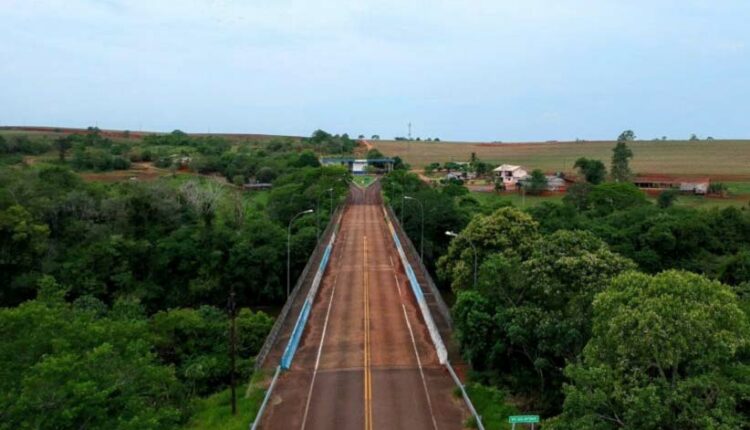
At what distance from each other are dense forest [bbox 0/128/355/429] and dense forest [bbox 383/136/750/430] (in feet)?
38.0

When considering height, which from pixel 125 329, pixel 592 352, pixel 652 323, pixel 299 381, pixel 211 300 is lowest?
pixel 211 300

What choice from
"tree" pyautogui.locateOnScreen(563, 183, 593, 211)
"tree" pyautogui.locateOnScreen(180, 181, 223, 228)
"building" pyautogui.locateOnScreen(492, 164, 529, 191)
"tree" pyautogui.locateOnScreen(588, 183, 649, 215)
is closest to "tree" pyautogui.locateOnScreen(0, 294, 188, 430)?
"tree" pyautogui.locateOnScreen(180, 181, 223, 228)

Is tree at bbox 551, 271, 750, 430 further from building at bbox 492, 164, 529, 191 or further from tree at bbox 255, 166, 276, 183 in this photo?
tree at bbox 255, 166, 276, 183

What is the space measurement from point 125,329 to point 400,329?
14.7 m

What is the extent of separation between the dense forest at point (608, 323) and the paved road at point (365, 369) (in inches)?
105

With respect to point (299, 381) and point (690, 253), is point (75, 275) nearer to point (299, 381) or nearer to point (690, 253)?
point (299, 381)

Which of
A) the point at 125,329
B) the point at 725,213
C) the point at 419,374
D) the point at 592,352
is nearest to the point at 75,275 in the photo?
the point at 125,329

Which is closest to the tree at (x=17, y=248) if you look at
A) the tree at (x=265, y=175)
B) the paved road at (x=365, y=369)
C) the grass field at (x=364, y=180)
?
the paved road at (x=365, y=369)

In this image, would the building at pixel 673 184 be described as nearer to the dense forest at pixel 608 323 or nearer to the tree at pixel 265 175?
the dense forest at pixel 608 323

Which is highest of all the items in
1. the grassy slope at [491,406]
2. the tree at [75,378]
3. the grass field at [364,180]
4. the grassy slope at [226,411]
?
the tree at [75,378]

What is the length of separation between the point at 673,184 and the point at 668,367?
108157mm

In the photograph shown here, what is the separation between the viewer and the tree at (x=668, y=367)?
49.4ft

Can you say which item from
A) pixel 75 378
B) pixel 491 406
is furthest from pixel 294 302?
pixel 75 378

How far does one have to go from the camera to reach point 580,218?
6084cm
